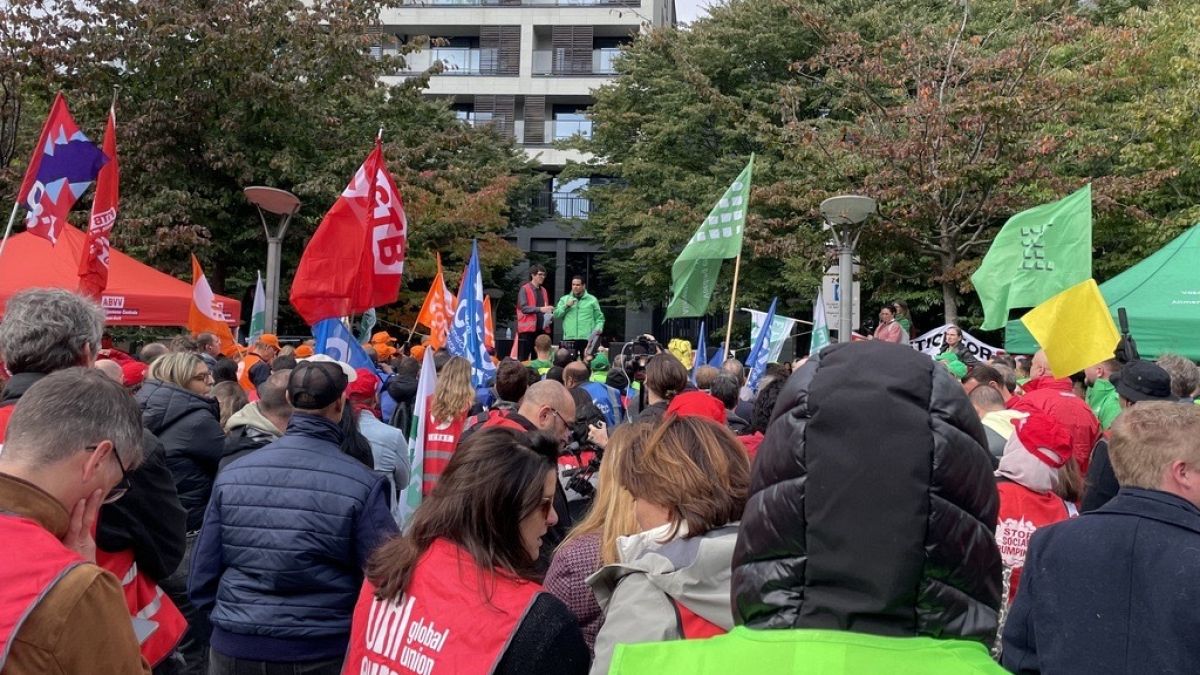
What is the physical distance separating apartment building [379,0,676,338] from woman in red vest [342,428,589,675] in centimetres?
3841

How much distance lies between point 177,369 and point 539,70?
3867 cm

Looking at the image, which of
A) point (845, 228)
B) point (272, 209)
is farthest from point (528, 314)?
point (845, 228)

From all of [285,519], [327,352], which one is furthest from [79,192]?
[285,519]

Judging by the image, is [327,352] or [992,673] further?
[327,352]

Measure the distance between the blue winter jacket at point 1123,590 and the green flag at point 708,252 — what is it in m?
7.66

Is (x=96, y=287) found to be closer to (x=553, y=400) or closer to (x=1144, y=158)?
(x=553, y=400)

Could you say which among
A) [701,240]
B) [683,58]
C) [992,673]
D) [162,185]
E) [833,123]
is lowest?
[992,673]

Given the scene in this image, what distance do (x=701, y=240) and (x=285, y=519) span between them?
25.5 ft

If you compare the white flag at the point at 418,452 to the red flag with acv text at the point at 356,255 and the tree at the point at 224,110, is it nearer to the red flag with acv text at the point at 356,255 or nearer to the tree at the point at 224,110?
the red flag with acv text at the point at 356,255

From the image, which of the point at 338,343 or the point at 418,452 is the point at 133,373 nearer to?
the point at 338,343

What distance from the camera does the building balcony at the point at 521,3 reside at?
135 feet

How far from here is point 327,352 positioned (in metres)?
7.83

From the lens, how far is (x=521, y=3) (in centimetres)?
4175

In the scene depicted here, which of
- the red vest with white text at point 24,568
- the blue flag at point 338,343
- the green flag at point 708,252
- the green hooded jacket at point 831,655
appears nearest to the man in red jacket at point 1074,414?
the green hooded jacket at point 831,655
